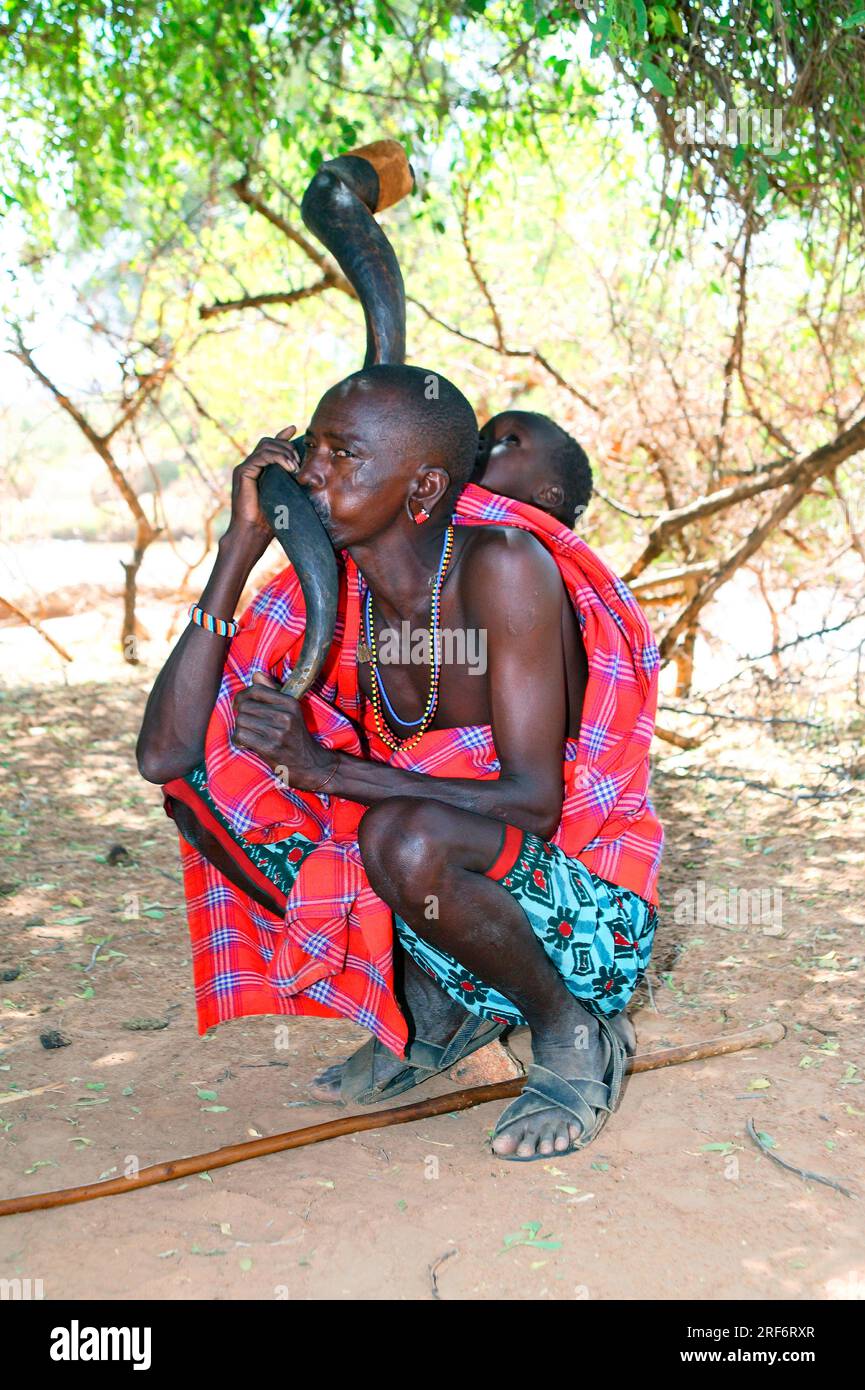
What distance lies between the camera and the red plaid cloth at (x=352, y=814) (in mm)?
2285

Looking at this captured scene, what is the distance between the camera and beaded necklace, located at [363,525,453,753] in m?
2.36

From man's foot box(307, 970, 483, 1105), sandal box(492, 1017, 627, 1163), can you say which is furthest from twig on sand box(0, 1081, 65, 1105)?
sandal box(492, 1017, 627, 1163)

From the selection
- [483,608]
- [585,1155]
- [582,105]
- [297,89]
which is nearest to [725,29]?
[483,608]

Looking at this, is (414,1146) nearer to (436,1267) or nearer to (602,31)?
(436,1267)

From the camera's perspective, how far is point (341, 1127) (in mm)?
2229

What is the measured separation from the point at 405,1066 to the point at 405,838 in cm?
63

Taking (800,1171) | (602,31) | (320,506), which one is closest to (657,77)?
(602,31)

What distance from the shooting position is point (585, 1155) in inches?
Answer: 85.5

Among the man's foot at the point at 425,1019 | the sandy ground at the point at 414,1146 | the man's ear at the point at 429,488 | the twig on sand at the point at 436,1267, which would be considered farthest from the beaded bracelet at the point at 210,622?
the twig on sand at the point at 436,1267

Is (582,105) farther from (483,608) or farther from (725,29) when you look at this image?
(483,608)

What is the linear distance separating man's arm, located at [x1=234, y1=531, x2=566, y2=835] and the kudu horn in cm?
11

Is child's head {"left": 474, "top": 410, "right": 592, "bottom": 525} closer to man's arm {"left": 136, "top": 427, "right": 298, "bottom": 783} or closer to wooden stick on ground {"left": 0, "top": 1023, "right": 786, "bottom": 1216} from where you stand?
man's arm {"left": 136, "top": 427, "right": 298, "bottom": 783}

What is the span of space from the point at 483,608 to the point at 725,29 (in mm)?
1890

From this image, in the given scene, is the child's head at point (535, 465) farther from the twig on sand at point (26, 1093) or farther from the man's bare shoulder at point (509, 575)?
the twig on sand at point (26, 1093)
